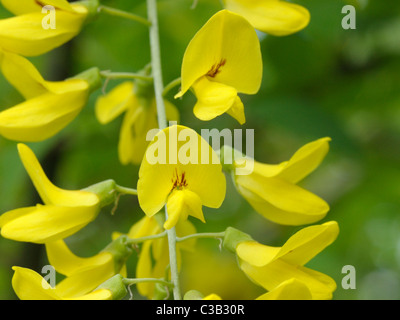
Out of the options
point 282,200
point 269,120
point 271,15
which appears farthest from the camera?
point 269,120

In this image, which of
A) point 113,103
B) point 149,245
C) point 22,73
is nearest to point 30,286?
point 149,245

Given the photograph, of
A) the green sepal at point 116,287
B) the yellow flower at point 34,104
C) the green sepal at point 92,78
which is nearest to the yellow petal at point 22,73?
the yellow flower at point 34,104

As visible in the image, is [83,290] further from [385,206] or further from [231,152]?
[385,206]

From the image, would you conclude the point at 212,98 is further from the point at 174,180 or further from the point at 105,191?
the point at 105,191

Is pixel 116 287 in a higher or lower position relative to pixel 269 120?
lower

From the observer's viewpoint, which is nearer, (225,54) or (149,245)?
(225,54)

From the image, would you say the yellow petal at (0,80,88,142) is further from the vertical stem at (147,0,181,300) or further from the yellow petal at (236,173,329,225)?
the yellow petal at (236,173,329,225)
